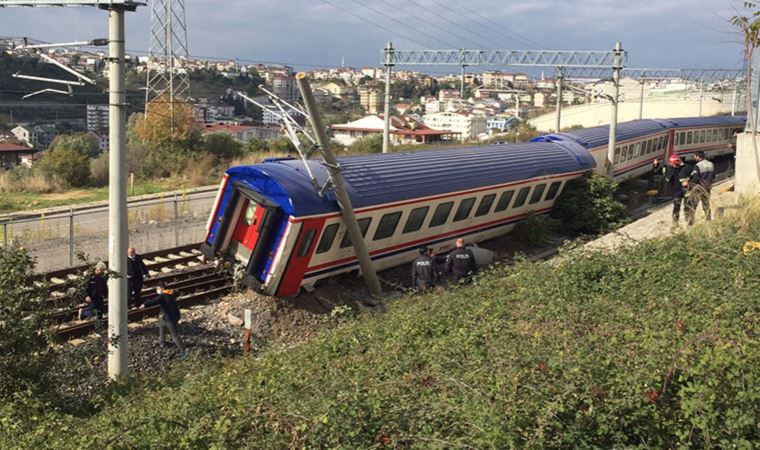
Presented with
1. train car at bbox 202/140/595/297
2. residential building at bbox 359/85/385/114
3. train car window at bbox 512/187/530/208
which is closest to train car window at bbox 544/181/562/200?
train car at bbox 202/140/595/297

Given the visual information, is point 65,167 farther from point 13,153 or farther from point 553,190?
point 13,153

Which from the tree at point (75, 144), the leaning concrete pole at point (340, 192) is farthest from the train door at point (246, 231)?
the tree at point (75, 144)

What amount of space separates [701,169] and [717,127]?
25.3 m

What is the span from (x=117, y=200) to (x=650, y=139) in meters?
28.1

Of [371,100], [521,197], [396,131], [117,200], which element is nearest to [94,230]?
[521,197]

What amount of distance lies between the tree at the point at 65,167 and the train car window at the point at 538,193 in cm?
1831

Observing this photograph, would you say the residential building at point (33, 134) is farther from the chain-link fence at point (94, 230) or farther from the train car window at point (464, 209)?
the train car window at point (464, 209)

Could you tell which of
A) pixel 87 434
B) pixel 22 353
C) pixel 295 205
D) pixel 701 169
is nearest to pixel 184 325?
pixel 295 205

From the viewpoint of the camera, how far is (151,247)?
1936 centimetres

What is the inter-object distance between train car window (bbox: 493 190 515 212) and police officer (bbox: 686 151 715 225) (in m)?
4.68

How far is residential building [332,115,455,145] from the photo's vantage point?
67.4 metres

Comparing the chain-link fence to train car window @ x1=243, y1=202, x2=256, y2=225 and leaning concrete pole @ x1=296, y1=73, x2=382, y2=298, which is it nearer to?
train car window @ x1=243, y1=202, x2=256, y2=225

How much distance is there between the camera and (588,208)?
22.7 meters

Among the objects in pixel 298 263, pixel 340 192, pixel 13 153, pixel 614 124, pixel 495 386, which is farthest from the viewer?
pixel 13 153
